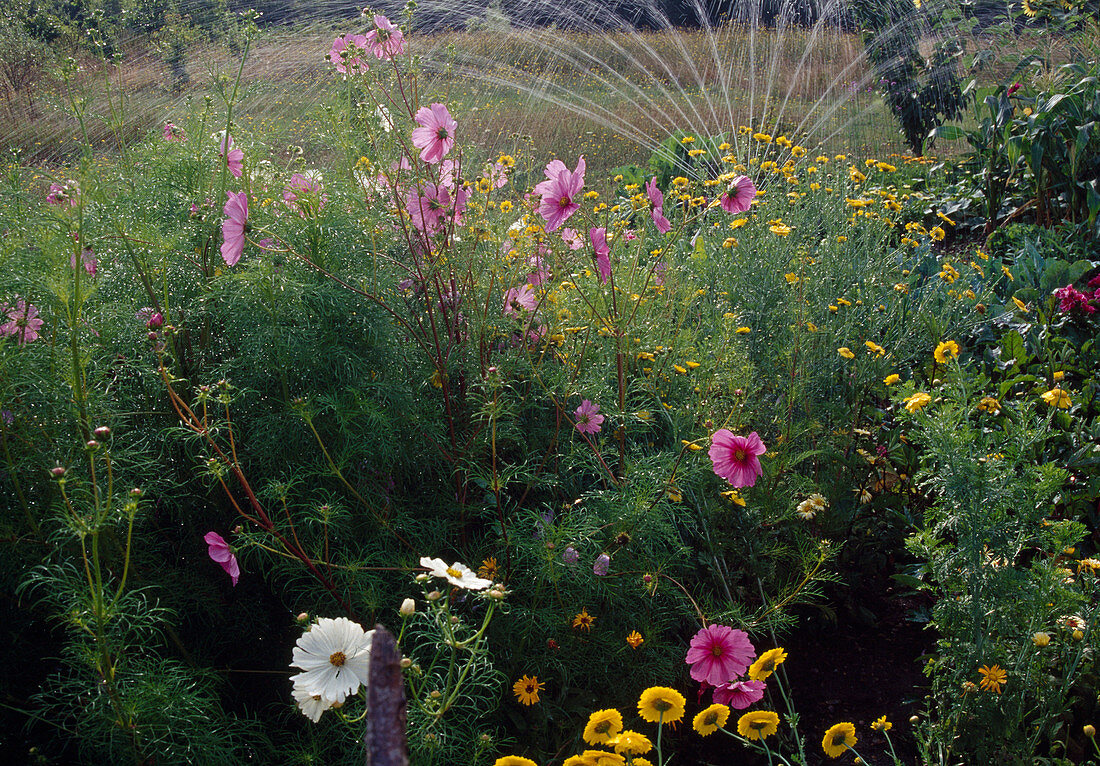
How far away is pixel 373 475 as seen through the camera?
141 centimetres

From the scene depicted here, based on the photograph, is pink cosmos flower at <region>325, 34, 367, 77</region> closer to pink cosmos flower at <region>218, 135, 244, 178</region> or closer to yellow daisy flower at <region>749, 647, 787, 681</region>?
pink cosmos flower at <region>218, 135, 244, 178</region>

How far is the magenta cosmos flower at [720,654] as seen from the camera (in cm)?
125

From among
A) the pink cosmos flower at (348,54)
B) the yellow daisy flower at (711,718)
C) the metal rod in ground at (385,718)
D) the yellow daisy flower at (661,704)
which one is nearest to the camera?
the metal rod in ground at (385,718)

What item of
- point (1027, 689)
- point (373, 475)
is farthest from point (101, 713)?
point (1027, 689)

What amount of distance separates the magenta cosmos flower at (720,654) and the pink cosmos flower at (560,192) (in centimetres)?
77

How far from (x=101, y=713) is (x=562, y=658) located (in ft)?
2.31

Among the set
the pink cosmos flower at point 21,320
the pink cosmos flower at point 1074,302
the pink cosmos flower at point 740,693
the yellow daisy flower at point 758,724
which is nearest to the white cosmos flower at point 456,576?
the yellow daisy flower at point 758,724

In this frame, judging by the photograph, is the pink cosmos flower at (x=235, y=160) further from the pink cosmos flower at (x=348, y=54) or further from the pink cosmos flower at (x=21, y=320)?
the pink cosmos flower at (x=21, y=320)

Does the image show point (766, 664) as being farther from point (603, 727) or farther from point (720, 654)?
point (603, 727)

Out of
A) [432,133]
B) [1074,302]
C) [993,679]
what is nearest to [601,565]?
[993,679]

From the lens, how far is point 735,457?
133cm

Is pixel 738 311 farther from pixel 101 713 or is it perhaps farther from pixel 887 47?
pixel 887 47

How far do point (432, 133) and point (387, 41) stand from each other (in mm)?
254

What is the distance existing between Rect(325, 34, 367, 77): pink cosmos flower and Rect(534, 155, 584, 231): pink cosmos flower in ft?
1.33
